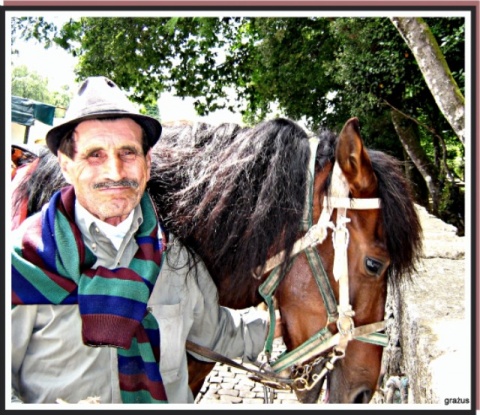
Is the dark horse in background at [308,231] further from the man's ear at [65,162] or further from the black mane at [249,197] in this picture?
the man's ear at [65,162]

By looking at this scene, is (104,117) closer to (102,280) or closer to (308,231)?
(102,280)

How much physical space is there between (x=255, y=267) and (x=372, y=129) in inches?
373

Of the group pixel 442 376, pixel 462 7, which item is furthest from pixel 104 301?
pixel 462 7

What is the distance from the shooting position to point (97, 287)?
1729 mm

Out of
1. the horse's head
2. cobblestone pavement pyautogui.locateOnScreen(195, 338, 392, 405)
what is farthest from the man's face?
cobblestone pavement pyautogui.locateOnScreen(195, 338, 392, 405)

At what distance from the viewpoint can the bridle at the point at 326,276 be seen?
1.91m

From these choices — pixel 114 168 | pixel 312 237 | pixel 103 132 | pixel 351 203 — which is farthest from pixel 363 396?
pixel 103 132

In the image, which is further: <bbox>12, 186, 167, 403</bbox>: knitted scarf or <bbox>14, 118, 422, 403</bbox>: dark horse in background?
<bbox>14, 118, 422, 403</bbox>: dark horse in background

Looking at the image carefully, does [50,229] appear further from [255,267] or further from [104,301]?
[255,267]

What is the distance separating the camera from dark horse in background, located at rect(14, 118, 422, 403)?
6.35 ft

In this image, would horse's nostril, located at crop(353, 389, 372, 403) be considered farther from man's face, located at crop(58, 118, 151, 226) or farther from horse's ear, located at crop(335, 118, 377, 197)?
man's face, located at crop(58, 118, 151, 226)

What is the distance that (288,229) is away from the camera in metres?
1.95

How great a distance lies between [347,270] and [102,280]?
104 centimetres

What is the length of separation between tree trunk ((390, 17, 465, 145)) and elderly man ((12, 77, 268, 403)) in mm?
2641
